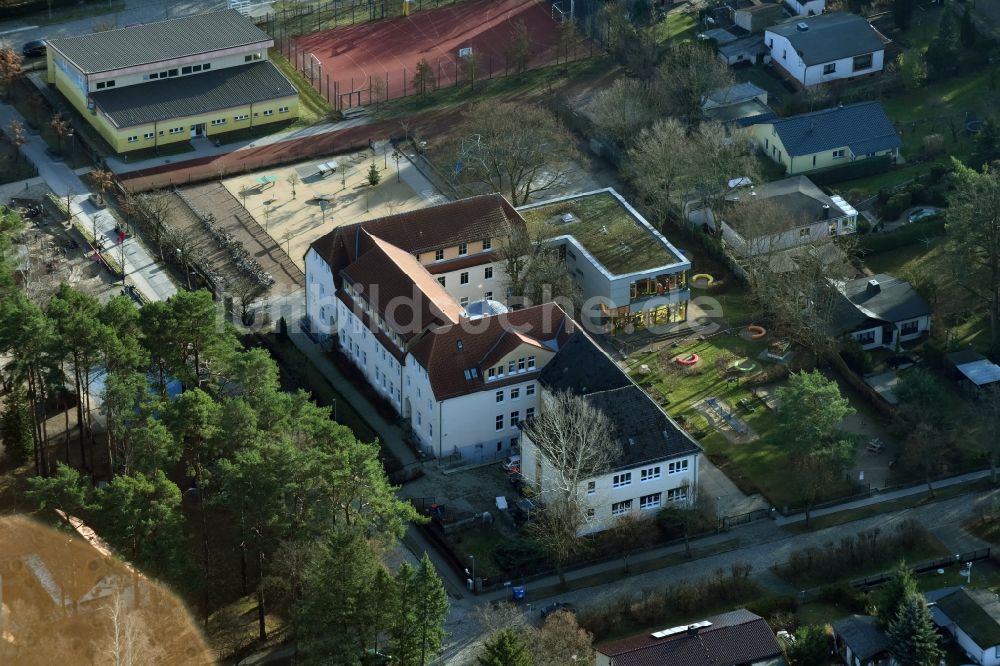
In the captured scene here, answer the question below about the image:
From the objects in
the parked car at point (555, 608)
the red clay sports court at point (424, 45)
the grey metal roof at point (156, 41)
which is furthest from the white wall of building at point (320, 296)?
the red clay sports court at point (424, 45)

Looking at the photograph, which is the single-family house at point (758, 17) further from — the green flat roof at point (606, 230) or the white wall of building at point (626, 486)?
the white wall of building at point (626, 486)

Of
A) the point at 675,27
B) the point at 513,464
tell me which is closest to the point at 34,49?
the point at 675,27

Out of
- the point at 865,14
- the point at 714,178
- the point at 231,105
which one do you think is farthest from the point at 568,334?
the point at 865,14

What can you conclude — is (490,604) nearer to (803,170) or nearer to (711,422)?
(711,422)

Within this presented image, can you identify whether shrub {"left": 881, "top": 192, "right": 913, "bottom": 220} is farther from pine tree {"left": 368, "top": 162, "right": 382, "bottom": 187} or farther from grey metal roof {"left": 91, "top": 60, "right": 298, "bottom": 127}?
grey metal roof {"left": 91, "top": 60, "right": 298, "bottom": 127}

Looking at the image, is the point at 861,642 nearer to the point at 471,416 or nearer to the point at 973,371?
the point at 471,416

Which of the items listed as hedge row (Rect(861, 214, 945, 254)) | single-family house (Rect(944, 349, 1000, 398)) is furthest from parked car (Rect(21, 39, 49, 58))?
single-family house (Rect(944, 349, 1000, 398))
